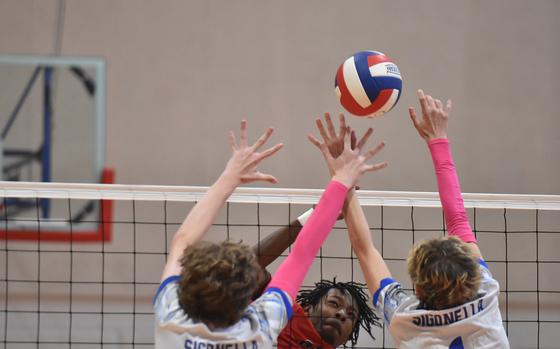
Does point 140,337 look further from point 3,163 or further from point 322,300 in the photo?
point 322,300

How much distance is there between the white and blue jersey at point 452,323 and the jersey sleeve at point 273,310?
394 mm

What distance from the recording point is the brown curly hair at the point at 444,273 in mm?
2062

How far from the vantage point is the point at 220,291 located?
1.84 metres

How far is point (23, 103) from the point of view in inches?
262

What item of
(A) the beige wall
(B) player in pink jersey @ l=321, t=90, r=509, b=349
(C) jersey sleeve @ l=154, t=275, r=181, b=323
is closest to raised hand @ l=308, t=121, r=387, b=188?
(B) player in pink jersey @ l=321, t=90, r=509, b=349

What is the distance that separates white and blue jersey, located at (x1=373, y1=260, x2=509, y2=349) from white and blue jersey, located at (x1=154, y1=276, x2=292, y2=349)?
396 mm

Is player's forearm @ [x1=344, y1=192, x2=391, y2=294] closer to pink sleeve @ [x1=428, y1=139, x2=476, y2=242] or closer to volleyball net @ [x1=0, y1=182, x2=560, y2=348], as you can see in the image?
pink sleeve @ [x1=428, y1=139, x2=476, y2=242]

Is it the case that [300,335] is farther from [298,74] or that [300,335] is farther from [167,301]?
[298,74]

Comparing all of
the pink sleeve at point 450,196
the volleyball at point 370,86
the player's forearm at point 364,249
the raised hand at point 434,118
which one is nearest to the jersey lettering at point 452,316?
the player's forearm at point 364,249

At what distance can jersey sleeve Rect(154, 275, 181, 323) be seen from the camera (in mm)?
1930

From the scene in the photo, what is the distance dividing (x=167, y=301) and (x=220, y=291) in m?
0.20

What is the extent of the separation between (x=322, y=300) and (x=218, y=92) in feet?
11.2

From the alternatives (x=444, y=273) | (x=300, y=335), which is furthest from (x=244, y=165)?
(x=300, y=335)

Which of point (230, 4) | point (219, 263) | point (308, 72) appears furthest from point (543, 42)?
point (219, 263)
